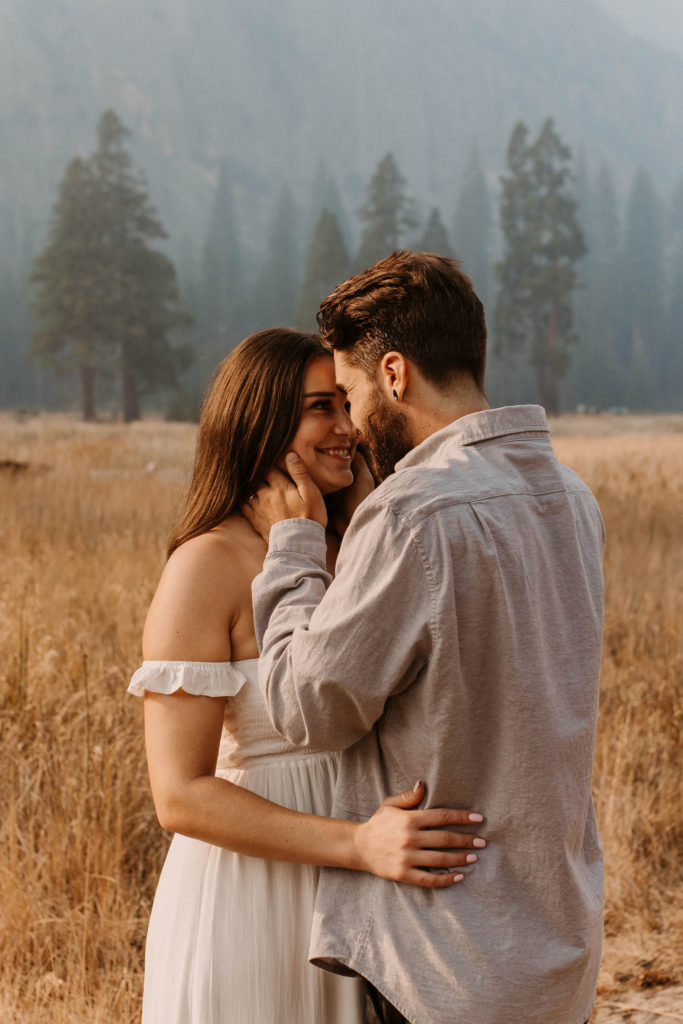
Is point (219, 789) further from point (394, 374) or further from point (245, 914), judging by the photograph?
point (394, 374)

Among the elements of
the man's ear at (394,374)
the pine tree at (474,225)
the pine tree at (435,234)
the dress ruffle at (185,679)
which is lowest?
the dress ruffle at (185,679)

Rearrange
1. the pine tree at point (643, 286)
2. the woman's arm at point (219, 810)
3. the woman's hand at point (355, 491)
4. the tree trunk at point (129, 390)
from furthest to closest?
the pine tree at point (643, 286), the tree trunk at point (129, 390), the woman's hand at point (355, 491), the woman's arm at point (219, 810)

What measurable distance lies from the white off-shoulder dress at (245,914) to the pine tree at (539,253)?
44.2 m

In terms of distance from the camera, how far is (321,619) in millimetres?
1257

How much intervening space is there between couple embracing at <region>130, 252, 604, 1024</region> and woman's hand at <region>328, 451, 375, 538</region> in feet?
1.04

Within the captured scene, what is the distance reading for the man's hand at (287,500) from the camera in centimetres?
168

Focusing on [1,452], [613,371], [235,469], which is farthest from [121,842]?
[613,371]

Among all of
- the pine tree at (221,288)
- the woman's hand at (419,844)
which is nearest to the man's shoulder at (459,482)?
the woman's hand at (419,844)

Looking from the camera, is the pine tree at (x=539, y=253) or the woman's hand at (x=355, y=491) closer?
the woman's hand at (x=355, y=491)

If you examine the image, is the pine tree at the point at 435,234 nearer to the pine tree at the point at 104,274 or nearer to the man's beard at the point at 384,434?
the pine tree at the point at 104,274

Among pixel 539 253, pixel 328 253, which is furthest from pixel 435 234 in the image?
pixel 328 253

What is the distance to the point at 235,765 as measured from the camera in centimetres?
173

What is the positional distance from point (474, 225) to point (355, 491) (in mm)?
74775

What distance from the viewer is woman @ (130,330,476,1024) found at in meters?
1.57
